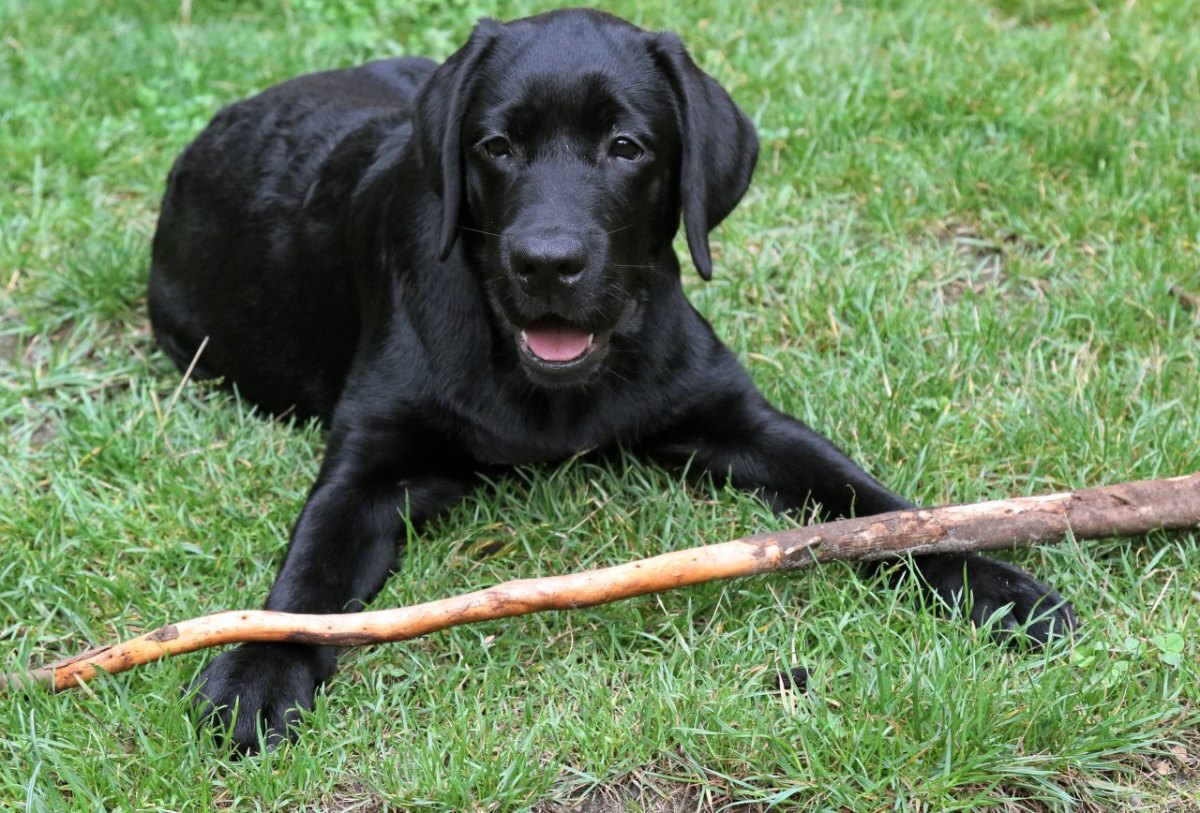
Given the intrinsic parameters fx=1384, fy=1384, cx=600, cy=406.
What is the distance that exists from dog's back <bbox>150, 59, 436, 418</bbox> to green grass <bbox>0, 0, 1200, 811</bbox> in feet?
0.51

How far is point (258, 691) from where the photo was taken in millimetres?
2715

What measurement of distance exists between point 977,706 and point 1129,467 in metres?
1.13

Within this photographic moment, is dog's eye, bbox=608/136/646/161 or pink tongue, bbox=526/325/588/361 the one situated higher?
dog's eye, bbox=608/136/646/161

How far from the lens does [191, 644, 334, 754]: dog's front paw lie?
266 centimetres

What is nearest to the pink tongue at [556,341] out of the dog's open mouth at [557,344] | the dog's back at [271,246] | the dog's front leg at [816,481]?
the dog's open mouth at [557,344]

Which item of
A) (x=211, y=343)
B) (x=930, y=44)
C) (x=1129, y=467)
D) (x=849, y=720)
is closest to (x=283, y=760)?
(x=849, y=720)

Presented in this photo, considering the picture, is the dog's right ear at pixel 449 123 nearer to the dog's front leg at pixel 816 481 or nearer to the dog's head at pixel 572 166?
the dog's head at pixel 572 166

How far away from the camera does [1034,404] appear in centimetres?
366

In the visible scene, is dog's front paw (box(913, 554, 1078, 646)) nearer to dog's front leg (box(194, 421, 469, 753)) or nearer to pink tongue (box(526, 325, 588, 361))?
pink tongue (box(526, 325, 588, 361))

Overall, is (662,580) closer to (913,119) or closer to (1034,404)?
(1034,404)

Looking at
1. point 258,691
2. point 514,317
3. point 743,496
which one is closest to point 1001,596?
point 743,496

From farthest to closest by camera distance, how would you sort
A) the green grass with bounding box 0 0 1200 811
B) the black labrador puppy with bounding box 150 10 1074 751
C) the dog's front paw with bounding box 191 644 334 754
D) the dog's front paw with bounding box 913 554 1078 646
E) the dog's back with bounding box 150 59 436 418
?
the dog's back with bounding box 150 59 436 418 → the black labrador puppy with bounding box 150 10 1074 751 → the dog's front paw with bounding box 913 554 1078 646 → the dog's front paw with bounding box 191 644 334 754 → the green grass with bounding box 0 0 1200 811

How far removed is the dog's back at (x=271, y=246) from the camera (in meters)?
3.81

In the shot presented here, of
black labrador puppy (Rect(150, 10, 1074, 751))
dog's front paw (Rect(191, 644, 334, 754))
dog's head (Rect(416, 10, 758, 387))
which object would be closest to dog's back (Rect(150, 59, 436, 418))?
black labrador puppy (Rect(150, 10, 1074, 751))
